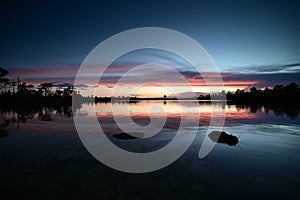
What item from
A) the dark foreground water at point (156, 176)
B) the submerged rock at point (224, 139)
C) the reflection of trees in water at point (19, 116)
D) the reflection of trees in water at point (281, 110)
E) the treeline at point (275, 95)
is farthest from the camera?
the treeline at point (275, 95)

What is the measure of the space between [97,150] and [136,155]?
10.6ft

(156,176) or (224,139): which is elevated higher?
(224,139)

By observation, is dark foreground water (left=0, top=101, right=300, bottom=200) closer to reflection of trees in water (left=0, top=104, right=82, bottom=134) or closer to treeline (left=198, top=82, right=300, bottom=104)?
reflection of trees in water (left=0, top=104, right=82, bottom=134)

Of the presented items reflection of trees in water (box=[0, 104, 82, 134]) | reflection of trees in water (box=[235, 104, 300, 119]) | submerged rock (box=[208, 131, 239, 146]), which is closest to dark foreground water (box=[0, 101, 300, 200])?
submerged rock (box=[208, 131, 239, 146])

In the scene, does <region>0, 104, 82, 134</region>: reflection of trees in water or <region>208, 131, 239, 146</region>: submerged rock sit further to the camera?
<region>0, 104, 82, 134</region>: reflection of trees in water

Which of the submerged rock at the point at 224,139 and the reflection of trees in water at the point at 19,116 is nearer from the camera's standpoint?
the submerged rock at the point at 224,139

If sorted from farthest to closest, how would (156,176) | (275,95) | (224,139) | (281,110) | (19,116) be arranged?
1. (275,95)
2. (281,110)
3. (19,116)
4. (224,139)
5. (156,176)

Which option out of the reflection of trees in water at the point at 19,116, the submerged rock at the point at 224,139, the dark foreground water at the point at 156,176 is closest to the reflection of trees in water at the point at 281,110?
the submerged rock at the point at 224,139

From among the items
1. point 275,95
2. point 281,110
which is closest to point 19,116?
point 281,110

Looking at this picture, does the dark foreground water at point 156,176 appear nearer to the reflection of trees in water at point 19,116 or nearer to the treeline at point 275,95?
the reflection of trees in water at point 19,116

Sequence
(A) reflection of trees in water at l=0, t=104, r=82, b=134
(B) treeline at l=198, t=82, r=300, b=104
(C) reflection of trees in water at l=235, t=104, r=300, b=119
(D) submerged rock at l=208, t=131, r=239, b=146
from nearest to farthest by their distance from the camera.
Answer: (D) submerged rock at l=208, t=131, r=239, b=146 → (A) reflection of trees in water at l=0, t=104, r=82, b=134 → (C) reflection of trees in water at l=235, t=104, r=300, b=119 → (B) treeline at l=198, t=82, r=300, b=104

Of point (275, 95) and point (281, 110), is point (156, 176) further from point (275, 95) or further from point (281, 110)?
point (275, 95)

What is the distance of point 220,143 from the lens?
55.5 feet

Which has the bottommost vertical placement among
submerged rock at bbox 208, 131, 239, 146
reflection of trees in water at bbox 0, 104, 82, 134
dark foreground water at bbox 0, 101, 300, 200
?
dark foreground water at bbox 0, 101, 300, 200
